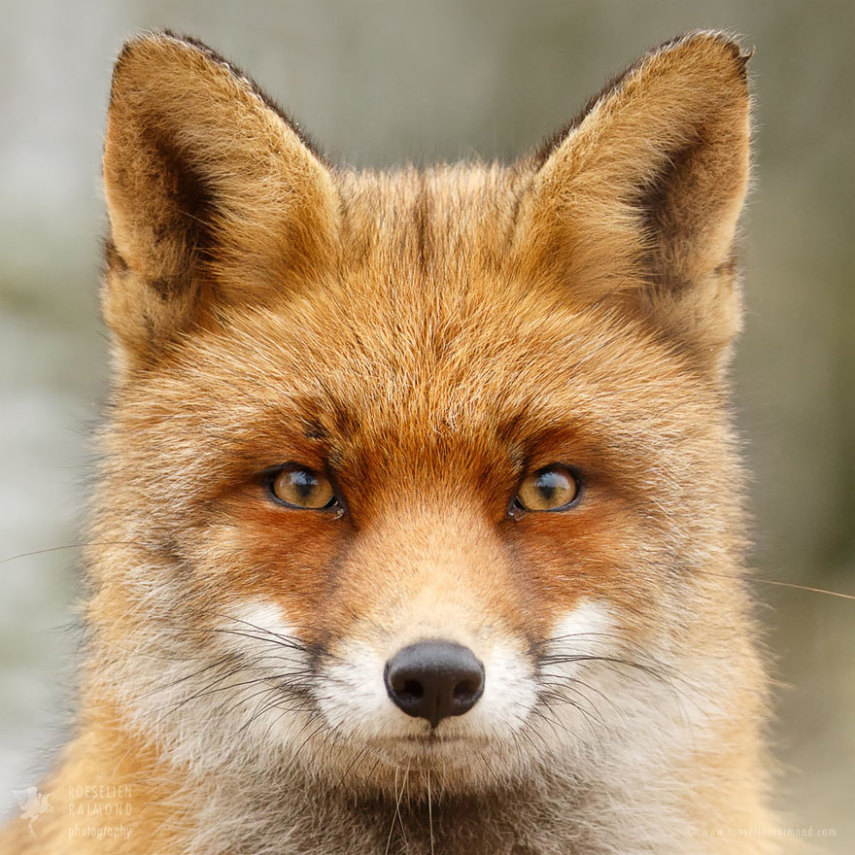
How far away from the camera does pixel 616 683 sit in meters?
3.18

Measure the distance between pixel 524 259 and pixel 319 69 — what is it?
400 cm

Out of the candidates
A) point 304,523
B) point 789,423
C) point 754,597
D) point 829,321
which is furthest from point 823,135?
point 304,523

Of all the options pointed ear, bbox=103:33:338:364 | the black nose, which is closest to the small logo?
pointed ear, bbox=103:33:338:364

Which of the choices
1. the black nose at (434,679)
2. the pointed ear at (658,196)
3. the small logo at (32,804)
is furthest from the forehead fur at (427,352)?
the small logo at (32,804)

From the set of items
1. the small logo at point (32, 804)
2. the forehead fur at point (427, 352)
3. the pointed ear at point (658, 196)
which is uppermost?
the pointed ear at point (658, 196)

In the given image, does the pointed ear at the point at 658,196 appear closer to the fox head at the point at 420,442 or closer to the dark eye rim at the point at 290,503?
the fox head at the point at 420,442

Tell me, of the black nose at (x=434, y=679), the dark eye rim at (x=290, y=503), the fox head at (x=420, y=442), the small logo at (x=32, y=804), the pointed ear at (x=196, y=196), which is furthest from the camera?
the small logo at (x=32, y=804)

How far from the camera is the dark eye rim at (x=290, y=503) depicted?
3.06 metres

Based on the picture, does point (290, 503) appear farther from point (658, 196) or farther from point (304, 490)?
point (658, 196)

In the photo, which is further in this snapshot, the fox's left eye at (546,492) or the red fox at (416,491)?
the fox's left eye at (546,492)

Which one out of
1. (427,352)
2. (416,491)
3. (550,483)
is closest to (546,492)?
(550,483)

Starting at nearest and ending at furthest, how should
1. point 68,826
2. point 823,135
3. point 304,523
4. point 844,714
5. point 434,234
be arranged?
point 304,523, point 68,826, point 434,234, point 844,714, point 823,135

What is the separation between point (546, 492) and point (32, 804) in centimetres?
227

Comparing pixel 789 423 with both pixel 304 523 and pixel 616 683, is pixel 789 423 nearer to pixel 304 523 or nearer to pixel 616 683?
pixel 616 683
